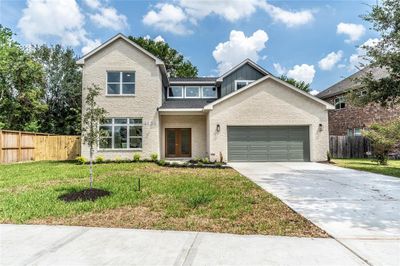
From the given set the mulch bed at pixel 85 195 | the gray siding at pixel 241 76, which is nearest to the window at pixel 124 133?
the gray siding at pixel 241 76

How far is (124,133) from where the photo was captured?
17656 mm

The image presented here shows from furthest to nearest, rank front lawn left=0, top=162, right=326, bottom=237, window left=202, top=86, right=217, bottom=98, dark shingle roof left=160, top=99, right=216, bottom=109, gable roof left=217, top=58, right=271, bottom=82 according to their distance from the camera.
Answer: window left=202, top=86, right=217, bottom=98, gable roof left=217, top=58, right=271, bottom=82, dark shingle roof left=160, top=99, right=216, bottom=109, front lawn left=0, top=162, right=326, bottom=237

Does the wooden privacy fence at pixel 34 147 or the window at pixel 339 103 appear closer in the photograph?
the wooden privacy fence at pixel 34 147

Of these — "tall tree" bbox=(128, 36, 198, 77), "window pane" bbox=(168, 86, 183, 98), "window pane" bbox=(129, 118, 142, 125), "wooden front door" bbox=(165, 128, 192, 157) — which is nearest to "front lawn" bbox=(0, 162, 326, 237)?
"window pane" bbox=(129, 118, 142, 125)

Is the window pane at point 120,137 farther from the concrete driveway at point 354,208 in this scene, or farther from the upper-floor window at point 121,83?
the concrete driveway at point 354,208

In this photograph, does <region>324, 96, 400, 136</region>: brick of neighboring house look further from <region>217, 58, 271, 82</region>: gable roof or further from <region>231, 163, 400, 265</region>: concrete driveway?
<region>231, 163, 400, 265</region>: concrete driveway

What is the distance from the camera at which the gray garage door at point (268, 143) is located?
1786 centimetres

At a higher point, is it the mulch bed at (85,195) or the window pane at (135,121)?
the window pane at (135,121)

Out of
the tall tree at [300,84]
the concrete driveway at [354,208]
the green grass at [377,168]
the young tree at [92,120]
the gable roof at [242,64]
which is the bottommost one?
the concrete driveway at [354,208]

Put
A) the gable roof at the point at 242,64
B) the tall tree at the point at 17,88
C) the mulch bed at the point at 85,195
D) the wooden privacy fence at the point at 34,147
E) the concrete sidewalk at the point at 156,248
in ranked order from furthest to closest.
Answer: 1. the tall tree at the point at 17,88
2. the gable roof at the point at 242,64
3. the wooden privacy fence at the point at 34,147
4. the mulch bed at the point at 85,195
5. the concrete sidewalk at the point at 156,248

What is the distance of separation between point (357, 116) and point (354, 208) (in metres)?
21.2

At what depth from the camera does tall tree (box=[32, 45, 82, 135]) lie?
3353cm

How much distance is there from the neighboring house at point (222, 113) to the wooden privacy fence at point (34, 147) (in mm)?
5662

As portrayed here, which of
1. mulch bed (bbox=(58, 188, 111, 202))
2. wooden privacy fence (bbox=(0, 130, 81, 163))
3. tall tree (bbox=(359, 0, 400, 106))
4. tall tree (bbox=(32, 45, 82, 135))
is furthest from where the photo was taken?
tall tree (bbox=(32, 45, 82, 135))
